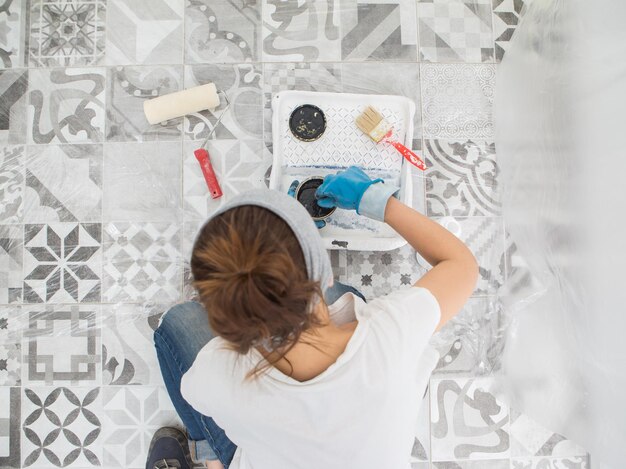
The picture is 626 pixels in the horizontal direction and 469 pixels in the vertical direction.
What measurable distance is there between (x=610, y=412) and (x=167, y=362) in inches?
34.2

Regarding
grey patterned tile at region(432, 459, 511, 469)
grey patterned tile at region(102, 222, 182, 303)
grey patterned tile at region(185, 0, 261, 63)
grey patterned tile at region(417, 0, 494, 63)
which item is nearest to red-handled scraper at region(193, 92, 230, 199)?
grey patterned tile at region(102, 222, 182, 303)

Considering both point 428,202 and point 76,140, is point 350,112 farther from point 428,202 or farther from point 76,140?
point 76,140

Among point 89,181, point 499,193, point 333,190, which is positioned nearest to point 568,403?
point 499,193

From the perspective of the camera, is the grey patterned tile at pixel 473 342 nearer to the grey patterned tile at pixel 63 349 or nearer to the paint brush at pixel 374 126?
the paint brush at pixel 374 126

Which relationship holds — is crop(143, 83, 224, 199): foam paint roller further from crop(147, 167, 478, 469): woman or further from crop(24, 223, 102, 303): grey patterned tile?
crop(147, 167, 478, 469): woman

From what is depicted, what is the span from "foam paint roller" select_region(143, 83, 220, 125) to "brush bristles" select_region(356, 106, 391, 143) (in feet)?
1.08

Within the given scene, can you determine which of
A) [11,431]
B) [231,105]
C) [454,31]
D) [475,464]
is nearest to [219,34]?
[231,105]

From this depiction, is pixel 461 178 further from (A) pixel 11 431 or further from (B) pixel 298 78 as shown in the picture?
(A) pixel 11 431

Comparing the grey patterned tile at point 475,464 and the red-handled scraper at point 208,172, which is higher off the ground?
the red-handled scraper at point 208,172

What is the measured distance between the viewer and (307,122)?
36.9 inches

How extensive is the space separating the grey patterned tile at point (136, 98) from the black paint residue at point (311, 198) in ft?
1.11

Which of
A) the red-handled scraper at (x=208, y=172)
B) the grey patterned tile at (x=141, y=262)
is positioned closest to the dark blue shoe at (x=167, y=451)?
the grey patterned tile at (x=141, y=262)

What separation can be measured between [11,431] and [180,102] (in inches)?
32.7

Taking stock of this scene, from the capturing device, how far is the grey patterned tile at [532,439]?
1014mm
